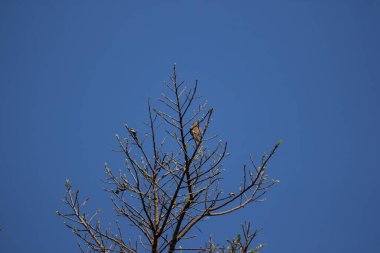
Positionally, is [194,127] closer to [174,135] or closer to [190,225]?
[174,135]

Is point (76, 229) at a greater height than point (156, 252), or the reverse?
point (76, 229)

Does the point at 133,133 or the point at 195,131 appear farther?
the point at 195,131

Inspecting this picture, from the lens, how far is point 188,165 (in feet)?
13.3

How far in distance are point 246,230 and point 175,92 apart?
1.98 m

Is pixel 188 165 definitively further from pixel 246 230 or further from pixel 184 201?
pixel 246 230

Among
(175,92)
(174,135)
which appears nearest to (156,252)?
(174,135)

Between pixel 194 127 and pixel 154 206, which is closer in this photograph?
pixel 194 127

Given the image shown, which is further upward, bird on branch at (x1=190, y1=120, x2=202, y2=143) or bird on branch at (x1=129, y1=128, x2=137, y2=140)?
bird on branch at (x1=190, y1=120, x2=202, y2=143)

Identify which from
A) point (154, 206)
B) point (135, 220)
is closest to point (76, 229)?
point (135, 220)

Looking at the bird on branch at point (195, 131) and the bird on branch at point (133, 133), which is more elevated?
the bird on branch at point (195, 131)

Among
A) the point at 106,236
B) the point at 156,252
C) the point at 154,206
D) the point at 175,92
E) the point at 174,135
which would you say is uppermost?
the point at 175,92

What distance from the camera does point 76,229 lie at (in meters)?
4.45

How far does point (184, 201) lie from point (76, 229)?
156 centimetres

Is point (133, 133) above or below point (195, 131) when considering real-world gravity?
below
